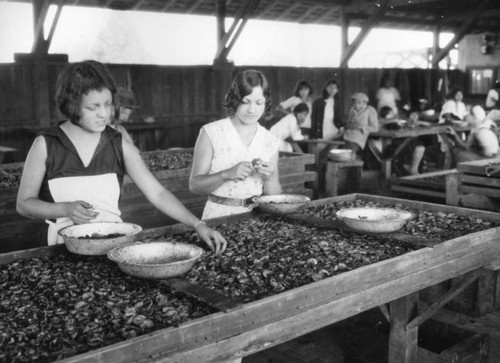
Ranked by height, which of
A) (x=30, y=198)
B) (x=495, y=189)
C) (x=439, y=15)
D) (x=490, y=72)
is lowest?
(x=495, y=189)

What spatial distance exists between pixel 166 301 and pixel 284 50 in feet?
53.0

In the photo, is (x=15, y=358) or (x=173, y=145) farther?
(x=173, y=145)

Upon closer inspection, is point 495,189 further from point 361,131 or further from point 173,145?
point 173,145

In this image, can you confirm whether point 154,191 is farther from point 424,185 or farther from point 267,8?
point 267,8

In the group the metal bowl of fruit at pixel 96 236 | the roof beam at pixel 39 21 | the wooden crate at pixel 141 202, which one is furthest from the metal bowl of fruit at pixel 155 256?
the roof beam at pixel 39 21


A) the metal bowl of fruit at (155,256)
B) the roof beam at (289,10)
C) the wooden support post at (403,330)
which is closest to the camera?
the metal bowl of fruit at (155,256)

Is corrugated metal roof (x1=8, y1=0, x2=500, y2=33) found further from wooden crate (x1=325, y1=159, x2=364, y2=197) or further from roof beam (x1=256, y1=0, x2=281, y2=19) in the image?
wooden crate (x1=325, y1=159, x2=364, y2=197)

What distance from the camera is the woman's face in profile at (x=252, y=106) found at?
336 centimetres

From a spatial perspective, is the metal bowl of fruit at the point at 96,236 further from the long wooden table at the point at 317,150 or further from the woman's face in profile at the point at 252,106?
the long wooden table at the point at 317,150

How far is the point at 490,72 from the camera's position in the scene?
59.9 ft

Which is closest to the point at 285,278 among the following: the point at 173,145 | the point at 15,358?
the point at 15,358

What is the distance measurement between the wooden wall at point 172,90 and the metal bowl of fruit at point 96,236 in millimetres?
7315

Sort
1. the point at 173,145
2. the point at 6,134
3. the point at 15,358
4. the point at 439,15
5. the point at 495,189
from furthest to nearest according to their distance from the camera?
1. the point at 439,15
2. the point at 173,145
3. the point at 6,134
4. the point at 495,189
5. the point at 15,358

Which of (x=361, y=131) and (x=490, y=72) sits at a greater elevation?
(x=490, y=72)
